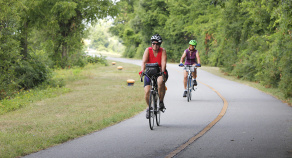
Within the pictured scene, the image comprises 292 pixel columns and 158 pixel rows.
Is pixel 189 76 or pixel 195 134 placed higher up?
pixel 189 76

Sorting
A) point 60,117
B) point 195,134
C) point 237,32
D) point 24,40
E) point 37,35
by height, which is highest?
point 237,32

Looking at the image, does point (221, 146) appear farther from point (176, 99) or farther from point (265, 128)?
point (176, 99)

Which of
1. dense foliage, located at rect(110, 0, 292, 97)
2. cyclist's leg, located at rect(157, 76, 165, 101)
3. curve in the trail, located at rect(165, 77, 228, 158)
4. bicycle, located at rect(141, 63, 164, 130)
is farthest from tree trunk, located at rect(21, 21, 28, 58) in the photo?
bicycle, located at rect(141, 63, 164, 130)

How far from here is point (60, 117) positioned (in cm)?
1140

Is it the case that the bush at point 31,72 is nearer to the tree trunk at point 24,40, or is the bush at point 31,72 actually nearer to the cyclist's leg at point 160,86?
the tree trunk at point 24,40

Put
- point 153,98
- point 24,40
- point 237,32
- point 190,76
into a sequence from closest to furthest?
point 153,98, point 190,76, point 24,40, point 237,32

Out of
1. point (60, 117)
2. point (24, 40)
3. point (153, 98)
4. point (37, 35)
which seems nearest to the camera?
point (153, 98)

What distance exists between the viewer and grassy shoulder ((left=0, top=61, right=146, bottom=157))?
7.80m

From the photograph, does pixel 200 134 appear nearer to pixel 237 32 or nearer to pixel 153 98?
pixel 153 98

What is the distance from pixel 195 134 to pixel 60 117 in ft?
14.2

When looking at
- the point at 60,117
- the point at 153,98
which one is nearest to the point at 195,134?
the point at 153,98

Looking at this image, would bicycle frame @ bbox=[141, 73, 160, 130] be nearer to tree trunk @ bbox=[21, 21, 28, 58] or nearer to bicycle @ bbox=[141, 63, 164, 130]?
bicycle @ bbox=[141, 63, 164, 130]

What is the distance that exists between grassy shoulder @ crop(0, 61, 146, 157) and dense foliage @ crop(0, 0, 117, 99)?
171 cm

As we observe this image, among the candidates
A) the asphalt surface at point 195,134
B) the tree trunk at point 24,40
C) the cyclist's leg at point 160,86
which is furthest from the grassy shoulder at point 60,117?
the tree trunk at point 24,40
